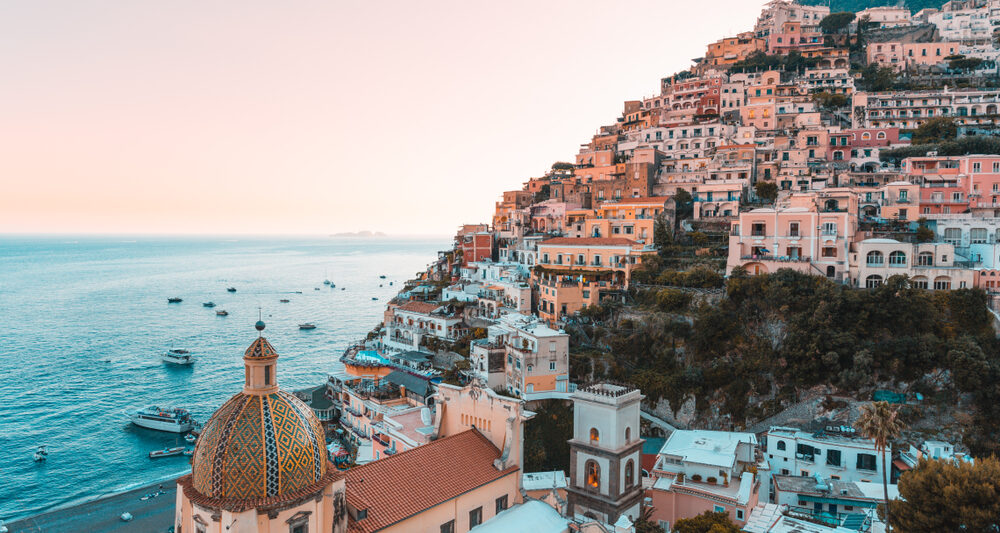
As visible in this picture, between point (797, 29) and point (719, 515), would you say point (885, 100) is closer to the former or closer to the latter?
point (797, 29)

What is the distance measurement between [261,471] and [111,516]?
97.4 ft

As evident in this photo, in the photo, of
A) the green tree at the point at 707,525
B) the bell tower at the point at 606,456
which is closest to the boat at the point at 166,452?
the bell tower at the point at 606,456

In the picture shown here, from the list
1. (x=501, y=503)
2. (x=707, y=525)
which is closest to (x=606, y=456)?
(x=707, y=525)

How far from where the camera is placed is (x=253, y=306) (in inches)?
4646

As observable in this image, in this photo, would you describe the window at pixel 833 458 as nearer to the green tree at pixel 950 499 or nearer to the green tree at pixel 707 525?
the green tree at pixel 707 525

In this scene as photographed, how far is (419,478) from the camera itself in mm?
17094

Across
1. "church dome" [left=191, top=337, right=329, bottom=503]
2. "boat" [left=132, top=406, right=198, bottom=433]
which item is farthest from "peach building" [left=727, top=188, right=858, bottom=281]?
"boat" [left=132, top=406, right=198, bottom=433]

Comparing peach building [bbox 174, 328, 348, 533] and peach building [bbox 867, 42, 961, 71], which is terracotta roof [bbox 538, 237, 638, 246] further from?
peach building [bbox 867, 42, 961, 71]

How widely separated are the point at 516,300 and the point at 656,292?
42.7 feet

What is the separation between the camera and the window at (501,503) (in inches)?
743

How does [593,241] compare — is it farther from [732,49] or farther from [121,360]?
[121,360]

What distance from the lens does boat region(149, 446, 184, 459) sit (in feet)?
143

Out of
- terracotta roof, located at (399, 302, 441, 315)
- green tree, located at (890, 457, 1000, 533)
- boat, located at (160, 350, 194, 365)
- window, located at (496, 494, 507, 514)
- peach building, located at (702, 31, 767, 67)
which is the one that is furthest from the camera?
peach building, located at (702, 31, 767, 67)

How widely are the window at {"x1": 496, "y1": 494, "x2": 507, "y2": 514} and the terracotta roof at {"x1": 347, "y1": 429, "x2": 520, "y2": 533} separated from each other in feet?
2.55
